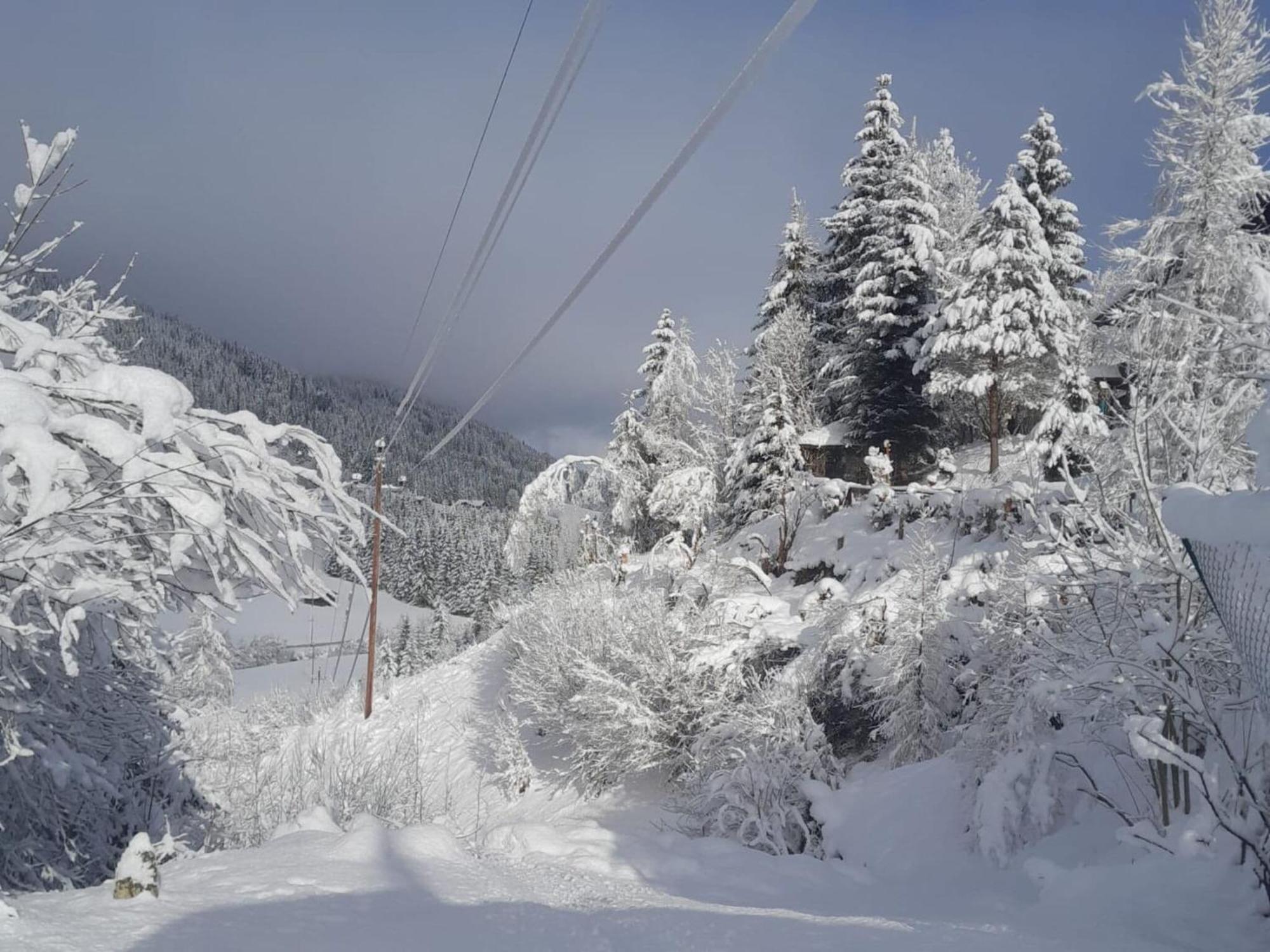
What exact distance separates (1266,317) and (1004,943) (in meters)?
3.99

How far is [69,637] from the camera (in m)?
2.68

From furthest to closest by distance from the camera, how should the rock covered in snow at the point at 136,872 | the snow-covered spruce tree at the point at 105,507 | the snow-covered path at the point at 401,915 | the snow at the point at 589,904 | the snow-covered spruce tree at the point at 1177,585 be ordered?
the snow-covered spruce tree at the point at 1177,585
the rock covered in snow at the point at 136,872
the snow at the point at 589,904
the snow-covered path at the point at 401,915
the snow-covered spruce tree at the point at 105,507

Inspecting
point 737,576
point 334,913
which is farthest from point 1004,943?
point 737,576

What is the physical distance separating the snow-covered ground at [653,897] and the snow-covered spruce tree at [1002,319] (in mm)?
14895

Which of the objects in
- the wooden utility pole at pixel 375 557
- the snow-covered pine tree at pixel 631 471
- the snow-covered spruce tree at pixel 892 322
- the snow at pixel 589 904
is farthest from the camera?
the snow-covered pine tree at pixel 631 471

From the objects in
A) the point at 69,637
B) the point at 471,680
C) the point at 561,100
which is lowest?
the point at 471,680

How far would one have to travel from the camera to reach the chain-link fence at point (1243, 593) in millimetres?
3619

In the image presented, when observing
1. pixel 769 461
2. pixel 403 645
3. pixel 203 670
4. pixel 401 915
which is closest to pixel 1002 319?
pixel 769 461

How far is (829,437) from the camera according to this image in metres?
25.5

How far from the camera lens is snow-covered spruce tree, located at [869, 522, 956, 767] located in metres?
13.2

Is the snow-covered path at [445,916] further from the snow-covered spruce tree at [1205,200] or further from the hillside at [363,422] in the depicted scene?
the hillside at [363,422]

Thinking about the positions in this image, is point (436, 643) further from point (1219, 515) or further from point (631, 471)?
point (1219, 515)

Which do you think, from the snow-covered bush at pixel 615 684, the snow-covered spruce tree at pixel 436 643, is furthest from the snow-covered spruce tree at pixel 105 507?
the snow-covered spruce tree at pixel 436 643

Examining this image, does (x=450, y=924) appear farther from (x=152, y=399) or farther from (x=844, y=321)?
(x=844, y=321)
